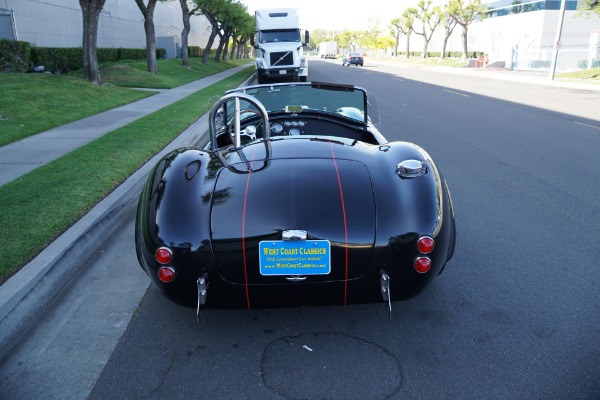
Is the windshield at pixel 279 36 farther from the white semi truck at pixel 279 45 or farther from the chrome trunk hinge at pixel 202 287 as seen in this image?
the chrome trunk hinge at pixel 202 287

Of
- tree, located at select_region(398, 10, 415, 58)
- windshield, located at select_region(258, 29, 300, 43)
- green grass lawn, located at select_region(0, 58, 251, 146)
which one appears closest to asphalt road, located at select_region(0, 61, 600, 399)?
green grass lawn, located at select_region(0, 58, 251, 146)

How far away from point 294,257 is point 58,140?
725cm

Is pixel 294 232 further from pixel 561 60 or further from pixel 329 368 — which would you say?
pixel 561 60

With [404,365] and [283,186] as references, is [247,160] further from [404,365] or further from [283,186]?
[404,365]

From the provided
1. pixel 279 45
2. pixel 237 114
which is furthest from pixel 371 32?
pixel 237 114

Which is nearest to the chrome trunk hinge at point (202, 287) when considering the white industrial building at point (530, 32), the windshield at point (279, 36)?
the windshield at point (279, 36)

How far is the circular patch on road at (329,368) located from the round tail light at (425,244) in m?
0.64

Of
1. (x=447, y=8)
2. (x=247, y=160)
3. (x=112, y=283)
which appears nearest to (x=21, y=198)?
(x=112, y=283)

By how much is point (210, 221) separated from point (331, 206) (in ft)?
2.16

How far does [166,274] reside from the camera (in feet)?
8.21

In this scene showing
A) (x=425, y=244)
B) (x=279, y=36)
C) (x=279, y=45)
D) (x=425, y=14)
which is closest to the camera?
(x=425, y=244)

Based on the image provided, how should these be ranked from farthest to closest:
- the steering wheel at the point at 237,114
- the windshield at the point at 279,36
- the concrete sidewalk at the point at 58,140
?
the windshield at the point at 279,36 → the concrete sidewalk at the point at 58,140 → the steering wheel at the point at 237,114

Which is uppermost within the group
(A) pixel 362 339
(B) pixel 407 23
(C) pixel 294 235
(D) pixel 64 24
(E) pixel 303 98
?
(B) pixel 407 23

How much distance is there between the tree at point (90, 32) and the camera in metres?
15.7
